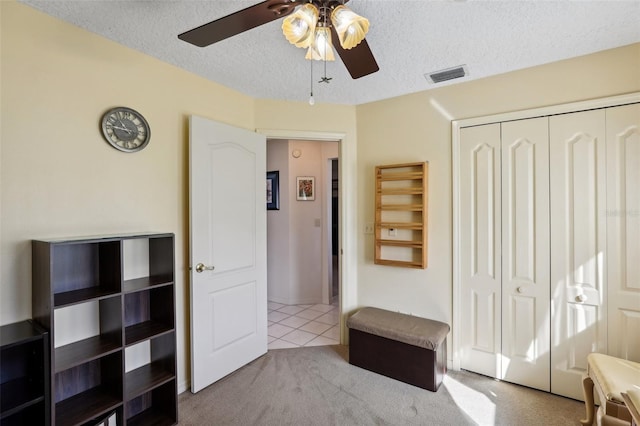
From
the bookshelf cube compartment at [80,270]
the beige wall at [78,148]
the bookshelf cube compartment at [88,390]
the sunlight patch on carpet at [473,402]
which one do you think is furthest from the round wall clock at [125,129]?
the sunlight patch on carpet at [473,402]

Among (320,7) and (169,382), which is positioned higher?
(320,7)

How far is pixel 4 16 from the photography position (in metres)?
1.47

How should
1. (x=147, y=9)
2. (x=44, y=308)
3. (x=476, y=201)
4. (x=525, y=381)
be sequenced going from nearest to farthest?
(x=44, y=308)
(x=147, y=9)
(x=525, y=381)
(x=476, y=201)

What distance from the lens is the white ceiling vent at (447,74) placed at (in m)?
2.21

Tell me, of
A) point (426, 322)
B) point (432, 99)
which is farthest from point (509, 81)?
point (426, 322)

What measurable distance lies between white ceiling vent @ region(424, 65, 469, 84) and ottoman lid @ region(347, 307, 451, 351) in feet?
6.47

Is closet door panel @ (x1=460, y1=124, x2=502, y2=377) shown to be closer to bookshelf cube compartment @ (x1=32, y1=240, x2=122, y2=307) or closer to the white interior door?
the white interior door

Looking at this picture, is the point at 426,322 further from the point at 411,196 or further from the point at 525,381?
the point at 411,196

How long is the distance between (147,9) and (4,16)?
0.66 meters

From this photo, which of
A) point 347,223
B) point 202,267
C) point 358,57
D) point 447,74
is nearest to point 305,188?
point 347,223

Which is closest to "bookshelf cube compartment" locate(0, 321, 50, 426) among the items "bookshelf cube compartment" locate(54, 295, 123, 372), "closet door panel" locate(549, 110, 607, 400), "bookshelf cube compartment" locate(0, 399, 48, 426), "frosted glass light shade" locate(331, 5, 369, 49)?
"bookshelf cube compartment" locate(0, 399, 48, 426)

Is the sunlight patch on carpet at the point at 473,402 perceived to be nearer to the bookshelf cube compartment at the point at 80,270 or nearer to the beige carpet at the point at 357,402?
the beige carpet at the point at 357,402

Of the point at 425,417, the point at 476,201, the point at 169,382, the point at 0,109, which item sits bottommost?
the point at 425,417

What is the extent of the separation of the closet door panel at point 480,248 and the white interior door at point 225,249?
175 centimetres
